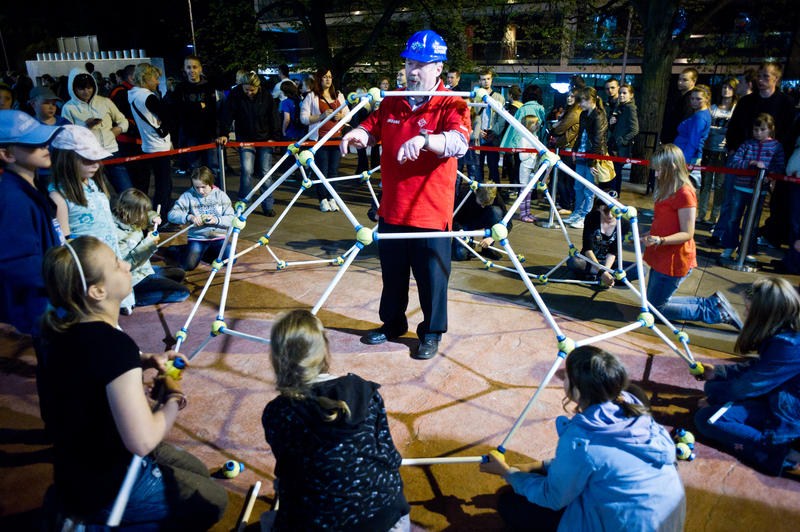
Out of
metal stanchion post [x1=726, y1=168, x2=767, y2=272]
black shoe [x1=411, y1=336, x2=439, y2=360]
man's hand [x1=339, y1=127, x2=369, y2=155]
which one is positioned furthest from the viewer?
metal stanchion post [x1=726, y1=168, x2=767, y2=272]

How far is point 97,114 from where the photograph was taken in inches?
258

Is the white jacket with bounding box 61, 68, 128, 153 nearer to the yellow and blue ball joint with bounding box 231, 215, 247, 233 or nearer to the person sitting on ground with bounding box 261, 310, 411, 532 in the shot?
the yellow and blue ball joint with bounding box 231, 215, 247, 233

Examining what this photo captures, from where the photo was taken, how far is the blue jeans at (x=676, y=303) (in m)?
4.48

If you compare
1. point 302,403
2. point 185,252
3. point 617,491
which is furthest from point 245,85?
point 617,491

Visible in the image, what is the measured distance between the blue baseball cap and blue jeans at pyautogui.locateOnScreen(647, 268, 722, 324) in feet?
14.0

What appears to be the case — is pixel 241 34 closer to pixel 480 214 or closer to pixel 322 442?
pixel 480 214

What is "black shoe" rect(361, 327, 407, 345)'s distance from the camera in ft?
13.8

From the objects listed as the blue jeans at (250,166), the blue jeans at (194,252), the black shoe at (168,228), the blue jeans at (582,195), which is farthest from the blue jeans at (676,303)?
the black shoe at (168,228)

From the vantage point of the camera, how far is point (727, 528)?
258 centimetres

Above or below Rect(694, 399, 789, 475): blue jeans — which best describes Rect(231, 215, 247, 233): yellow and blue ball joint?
above

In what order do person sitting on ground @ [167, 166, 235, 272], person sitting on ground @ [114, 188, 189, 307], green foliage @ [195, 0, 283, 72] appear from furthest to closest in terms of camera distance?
green foliage @ [195, 0, 283, 72], person sitting on ground @ [167, 166, 235, 272], person sitting on ground @ [114, 188, 189, 307]

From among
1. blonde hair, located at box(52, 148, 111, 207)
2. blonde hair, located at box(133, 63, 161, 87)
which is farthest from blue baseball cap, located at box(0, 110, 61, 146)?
blonde hair, located at box(133, 63, 161, 87)

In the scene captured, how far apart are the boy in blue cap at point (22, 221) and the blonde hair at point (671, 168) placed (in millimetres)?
4085

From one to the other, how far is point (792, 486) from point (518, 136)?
20.6ft
